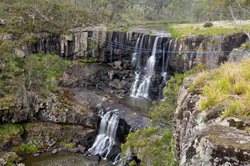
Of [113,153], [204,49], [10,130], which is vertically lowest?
[113,153]

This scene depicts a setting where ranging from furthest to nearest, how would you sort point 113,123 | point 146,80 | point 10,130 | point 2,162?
1. point 146,80
2. point 113,123
3. point 10,130
4. point 2,162

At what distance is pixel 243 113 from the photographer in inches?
159

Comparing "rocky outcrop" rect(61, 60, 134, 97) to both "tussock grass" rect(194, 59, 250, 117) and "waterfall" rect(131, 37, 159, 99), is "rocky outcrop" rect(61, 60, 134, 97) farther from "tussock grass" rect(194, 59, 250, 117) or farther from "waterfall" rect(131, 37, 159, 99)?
"tussock grass" rect(194, 59, 250, 117)

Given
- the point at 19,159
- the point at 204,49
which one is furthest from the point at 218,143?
the point at 204,49

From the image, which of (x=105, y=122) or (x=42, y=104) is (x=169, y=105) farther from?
(x=42, y=104)

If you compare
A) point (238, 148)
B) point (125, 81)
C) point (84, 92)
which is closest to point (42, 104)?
point (84, 92)

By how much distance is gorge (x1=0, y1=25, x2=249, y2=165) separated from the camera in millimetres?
21016

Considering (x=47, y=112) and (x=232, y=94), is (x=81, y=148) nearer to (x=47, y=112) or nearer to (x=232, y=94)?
(x=47, y=112)

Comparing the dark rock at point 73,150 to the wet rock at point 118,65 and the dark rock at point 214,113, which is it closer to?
the wet rock at point 118,65

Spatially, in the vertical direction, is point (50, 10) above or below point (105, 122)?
above

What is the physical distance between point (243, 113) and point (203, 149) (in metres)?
1.48

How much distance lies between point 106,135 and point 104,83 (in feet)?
37.8

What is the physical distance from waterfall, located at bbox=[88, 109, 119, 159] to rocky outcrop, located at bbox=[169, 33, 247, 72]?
47.2 ft

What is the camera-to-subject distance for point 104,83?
31.2 meters
